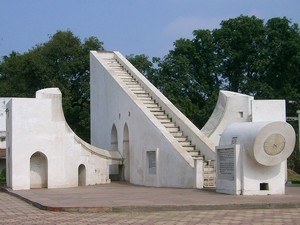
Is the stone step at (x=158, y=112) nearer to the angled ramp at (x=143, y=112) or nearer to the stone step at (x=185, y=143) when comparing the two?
the angled ramp at (x=143, y=112)

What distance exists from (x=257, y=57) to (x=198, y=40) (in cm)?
343

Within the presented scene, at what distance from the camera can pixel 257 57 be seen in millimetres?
33625

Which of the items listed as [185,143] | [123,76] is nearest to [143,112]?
[185,143]

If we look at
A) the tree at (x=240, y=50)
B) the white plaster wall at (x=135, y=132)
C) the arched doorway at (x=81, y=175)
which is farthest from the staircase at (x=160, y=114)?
the tree at (x=240, y=50)

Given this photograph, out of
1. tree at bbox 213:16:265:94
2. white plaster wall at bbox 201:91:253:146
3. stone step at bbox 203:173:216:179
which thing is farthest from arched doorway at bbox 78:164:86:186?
tree at bbox 213:16:265:94

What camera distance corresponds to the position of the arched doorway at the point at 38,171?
1831 cm

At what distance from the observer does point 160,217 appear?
33.1 feet

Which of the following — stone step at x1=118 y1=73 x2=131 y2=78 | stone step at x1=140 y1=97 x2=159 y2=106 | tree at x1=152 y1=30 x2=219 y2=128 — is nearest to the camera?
stone step at x1=140 y1=97 x2=159 y2=106

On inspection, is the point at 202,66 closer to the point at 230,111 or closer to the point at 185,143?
the point at 230,111

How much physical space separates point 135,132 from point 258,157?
729cm

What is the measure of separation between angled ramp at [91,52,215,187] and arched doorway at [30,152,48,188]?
297 centimetres

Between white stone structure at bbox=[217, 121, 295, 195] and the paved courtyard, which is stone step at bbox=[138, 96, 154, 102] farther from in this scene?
the paved courtyard

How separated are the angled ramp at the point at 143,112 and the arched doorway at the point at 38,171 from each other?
297 cm

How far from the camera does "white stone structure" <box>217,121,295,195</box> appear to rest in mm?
13102
